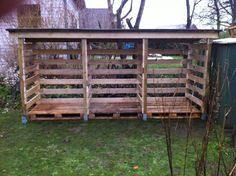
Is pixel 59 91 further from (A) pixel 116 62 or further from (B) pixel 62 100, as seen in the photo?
(A) pixel 116 62

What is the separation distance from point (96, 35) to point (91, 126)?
5.96 feet

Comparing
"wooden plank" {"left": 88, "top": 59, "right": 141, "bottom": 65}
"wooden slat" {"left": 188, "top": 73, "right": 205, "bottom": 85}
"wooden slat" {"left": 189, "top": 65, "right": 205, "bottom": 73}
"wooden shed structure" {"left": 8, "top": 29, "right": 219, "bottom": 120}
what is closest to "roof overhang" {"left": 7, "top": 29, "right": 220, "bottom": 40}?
"wooden shed structure" {"left": 8, "top": 29, "right": 219, "bottom": 120}

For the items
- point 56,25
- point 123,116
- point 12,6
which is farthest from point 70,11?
point 12,6

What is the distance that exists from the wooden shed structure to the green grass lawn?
15.5 inches

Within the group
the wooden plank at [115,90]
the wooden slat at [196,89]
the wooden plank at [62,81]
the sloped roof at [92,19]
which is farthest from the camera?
the sloped roof at [92,19]

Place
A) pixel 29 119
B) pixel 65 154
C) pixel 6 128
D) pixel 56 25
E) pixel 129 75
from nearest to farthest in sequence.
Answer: pixel 65 154
pixel 6 128
pixel 29 119
pixel 129 75
pixel 56 25

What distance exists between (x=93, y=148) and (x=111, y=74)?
2.57 m

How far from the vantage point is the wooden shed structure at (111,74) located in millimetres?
5184

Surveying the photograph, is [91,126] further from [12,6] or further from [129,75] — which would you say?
[12,6]

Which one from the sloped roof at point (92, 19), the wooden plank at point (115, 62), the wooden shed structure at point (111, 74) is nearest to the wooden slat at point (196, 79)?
the wooden shed structure at point (111, 74)

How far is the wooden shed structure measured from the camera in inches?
204

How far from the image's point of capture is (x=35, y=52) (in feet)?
20.4

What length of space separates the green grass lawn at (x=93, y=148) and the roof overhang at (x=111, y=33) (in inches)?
69.5

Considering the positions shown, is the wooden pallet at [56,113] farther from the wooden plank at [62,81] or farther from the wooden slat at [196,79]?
the wooden slat at [196,79]
